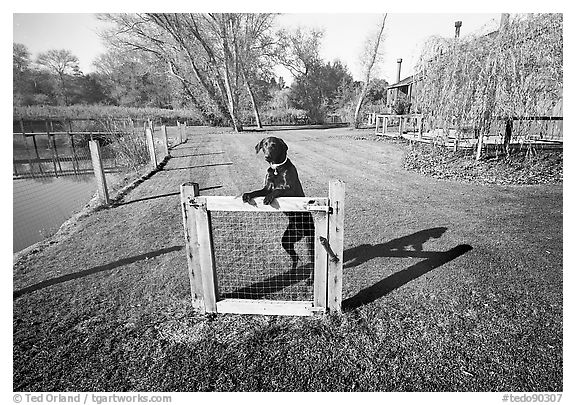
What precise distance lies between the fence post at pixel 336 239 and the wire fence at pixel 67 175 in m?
4.84

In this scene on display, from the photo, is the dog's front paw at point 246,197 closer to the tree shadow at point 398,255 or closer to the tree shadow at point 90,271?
the tree shadow at point 398,255

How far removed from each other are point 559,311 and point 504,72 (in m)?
6.31

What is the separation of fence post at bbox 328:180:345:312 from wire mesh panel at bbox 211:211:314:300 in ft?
1.15

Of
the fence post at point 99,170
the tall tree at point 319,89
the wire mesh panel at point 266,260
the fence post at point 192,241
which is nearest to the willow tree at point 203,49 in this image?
the tall tree at point 319,89

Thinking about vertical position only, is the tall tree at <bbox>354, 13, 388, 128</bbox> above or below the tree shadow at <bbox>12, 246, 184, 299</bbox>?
above

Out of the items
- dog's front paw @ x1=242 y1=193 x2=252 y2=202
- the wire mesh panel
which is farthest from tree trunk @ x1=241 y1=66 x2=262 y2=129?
dog's front paw @ x1=242 y1=193 x2=252 y2=202

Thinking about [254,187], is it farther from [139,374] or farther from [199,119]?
[199,119]

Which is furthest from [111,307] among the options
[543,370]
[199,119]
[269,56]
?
[199,119]

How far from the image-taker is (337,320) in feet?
8.25

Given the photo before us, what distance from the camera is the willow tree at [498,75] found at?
6.64 metres

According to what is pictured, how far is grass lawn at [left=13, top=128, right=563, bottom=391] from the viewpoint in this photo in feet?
6.63

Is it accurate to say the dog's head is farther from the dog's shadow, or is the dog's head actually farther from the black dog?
the dog's shadow

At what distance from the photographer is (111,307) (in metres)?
2.74

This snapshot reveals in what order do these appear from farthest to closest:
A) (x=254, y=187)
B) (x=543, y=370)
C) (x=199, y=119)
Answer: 1. (x=199, y=119)
2. (x=254, y=187)
3. (x=543, y=370)
